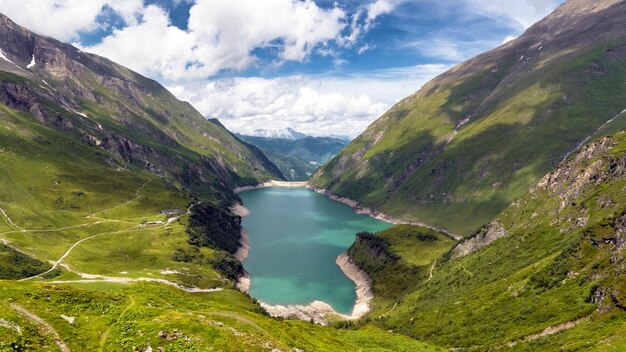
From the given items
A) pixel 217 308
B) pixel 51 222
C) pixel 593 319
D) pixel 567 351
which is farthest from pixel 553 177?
pixel 51 222

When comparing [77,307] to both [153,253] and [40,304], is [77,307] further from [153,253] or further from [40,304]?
[153,253]

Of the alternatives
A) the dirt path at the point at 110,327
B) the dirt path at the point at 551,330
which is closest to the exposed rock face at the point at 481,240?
the dirt path at the point at 551,330

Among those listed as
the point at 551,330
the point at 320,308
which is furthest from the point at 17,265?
the point at 551,330

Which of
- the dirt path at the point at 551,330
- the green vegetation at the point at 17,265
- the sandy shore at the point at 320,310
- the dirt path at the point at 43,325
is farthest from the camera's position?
the sandy shore at the point at 320,310

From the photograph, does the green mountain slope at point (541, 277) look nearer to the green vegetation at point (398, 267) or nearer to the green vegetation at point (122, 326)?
the green vegetation at point (398, 267)

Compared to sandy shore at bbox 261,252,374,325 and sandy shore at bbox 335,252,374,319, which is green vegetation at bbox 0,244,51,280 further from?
sandy shore at bbox 335,252,374,319

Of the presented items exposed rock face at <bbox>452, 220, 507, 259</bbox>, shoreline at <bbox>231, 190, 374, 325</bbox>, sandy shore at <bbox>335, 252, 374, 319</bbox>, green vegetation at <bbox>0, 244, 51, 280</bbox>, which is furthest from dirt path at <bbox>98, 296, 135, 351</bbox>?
exposed rock face at <bbox>452, 220, 507, 259</bbox>

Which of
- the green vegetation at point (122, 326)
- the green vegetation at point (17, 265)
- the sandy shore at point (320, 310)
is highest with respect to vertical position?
the green vegetation at point (17, 265)
